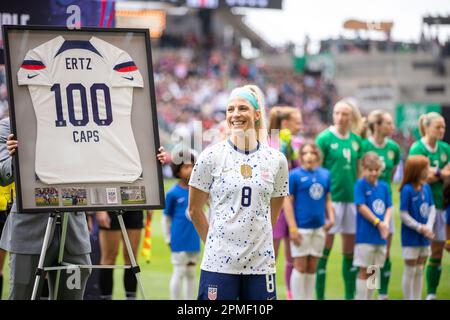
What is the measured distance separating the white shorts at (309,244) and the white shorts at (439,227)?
4.43 feet

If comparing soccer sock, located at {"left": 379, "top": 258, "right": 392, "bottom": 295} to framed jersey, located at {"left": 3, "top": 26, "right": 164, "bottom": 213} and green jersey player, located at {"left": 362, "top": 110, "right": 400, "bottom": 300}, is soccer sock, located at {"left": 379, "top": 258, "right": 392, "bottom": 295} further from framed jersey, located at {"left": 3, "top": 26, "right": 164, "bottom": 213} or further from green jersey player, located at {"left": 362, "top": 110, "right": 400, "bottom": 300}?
framed jersey, located at {"left": 3, "top": 26, "right": 164, "bottom": 213}

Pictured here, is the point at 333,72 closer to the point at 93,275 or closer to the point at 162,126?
the point at 162,126

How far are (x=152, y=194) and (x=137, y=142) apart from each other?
0.36 meters

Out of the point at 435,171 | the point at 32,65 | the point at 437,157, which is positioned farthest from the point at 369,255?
the point at 32,65

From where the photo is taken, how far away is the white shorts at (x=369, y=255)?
9500 millimetres

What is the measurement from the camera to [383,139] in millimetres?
10305

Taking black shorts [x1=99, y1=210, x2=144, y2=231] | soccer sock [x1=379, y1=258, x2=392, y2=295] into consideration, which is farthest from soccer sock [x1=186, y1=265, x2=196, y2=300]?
soccer sock [x1=379, y1=258, x2=392, y2=295]

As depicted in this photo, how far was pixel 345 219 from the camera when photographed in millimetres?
10109

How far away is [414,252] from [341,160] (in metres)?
1.28

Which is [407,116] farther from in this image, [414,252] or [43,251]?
[43,251]

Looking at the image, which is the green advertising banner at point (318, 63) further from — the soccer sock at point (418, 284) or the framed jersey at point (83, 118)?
the framed jersey at point (83, 118)

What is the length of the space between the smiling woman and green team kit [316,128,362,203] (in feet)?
14.3

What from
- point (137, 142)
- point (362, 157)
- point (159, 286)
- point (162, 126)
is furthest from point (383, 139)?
point (162, 126)

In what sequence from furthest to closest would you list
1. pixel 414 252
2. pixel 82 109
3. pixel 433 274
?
1. pixel 433 274
2. pixel 414 252
3. pixel 82 109
